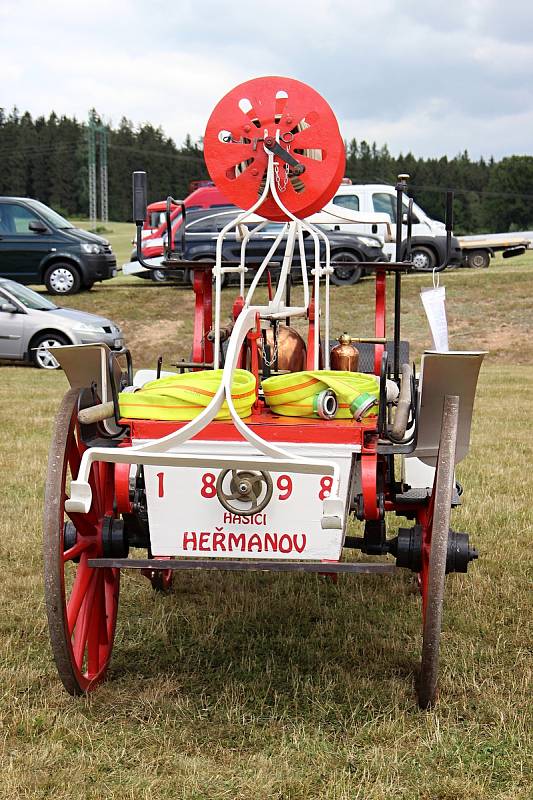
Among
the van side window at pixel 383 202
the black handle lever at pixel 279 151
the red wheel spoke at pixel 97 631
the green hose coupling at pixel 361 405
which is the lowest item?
the red wheel spoke at pixel 97 631

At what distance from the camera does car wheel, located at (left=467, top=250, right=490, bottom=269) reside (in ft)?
88.8

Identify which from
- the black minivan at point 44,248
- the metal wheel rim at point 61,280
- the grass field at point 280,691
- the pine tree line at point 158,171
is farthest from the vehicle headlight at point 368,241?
the pine tree line at point 158,171

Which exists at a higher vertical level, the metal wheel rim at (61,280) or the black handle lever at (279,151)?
the black handle lever at (279,151)

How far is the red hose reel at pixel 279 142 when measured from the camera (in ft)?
14.2

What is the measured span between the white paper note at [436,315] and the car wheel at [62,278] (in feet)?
56.3

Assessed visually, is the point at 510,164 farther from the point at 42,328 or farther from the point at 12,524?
the point at 12,524

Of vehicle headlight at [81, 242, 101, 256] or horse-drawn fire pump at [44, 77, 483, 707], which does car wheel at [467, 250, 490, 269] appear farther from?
horse-drawn fire pump at [44, 77, 483, 707]

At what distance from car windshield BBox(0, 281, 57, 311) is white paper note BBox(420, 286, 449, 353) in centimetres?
1227

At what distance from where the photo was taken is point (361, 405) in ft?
11.6

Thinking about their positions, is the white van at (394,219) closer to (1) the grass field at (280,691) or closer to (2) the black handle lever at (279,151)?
(1) the grass field at (280,691)

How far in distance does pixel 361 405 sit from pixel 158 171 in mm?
78865

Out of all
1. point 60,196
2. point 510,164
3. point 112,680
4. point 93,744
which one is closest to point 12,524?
point 112,680

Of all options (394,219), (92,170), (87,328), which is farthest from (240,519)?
(92,170)

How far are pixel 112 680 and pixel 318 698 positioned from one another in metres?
0.83
